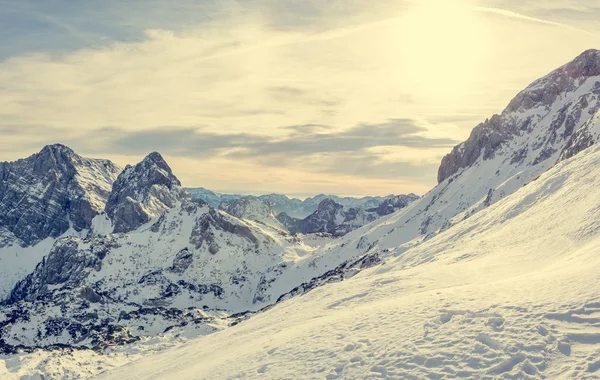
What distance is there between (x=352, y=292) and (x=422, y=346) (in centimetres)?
3030

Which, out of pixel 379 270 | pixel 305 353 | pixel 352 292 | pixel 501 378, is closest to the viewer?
pixel 501 378

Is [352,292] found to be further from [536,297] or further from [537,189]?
[537,189]

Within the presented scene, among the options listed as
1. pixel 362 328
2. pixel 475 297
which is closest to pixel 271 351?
pixel 362 328

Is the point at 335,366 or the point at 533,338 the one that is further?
the point at 335,366

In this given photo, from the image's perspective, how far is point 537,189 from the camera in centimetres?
7519

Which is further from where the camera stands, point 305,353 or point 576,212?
point 576,212

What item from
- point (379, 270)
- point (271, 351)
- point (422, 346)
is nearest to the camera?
point (422, 346)

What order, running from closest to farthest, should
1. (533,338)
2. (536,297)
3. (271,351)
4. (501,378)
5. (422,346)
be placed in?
1. (501,378)
2. (533,338)
3. (422,346)
4. (536,297)
5. (271,351)

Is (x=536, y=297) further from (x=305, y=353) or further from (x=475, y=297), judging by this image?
(x=305, y=353)

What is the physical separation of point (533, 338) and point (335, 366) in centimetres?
973

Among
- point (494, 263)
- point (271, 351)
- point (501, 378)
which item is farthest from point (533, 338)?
point (494, 263)

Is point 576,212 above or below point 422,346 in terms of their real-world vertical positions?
above

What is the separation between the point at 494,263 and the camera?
48281 millimetres

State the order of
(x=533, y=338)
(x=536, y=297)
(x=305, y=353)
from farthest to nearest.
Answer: (x=305, y=353), (x=536, y=297), (x=533, y=338)
